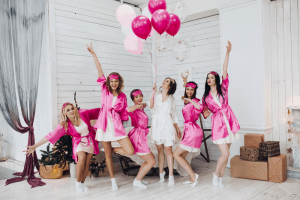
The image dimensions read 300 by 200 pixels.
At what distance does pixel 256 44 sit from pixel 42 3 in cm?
338

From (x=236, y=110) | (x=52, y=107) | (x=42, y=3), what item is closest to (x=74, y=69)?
(x=52, y=107)

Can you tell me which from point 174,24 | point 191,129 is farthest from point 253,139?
point 174,24

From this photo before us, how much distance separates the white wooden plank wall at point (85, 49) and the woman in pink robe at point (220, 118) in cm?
223

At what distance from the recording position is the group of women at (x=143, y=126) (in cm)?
332

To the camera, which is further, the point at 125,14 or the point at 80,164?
the point at 125,14

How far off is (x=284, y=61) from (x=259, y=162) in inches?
64.6

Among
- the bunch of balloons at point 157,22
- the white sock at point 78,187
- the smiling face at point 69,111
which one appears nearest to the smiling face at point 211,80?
the bunch of balloons at point 157,22

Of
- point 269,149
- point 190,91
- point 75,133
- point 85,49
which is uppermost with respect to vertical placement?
point 85,49

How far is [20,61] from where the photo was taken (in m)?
3.92

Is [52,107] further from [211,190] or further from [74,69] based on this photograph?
[211,190]

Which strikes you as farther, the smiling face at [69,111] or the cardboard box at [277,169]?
the cardboard box at [277,169]

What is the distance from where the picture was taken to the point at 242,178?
3717 millimetres

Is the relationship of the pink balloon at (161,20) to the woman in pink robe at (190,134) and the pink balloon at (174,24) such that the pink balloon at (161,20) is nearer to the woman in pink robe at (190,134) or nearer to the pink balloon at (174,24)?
the pink balloon at (174,24)

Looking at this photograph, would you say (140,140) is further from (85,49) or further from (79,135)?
(85,49)
